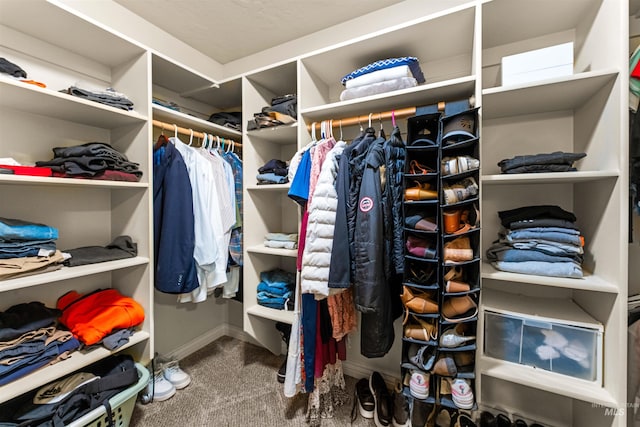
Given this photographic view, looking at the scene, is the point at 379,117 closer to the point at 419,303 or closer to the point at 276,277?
the point at 419,303

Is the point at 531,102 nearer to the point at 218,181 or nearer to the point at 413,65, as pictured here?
the point at 413,65

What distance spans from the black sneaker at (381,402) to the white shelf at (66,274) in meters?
1.53

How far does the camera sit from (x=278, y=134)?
5.95 feet

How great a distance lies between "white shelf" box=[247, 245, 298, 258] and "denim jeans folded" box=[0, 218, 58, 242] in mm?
976

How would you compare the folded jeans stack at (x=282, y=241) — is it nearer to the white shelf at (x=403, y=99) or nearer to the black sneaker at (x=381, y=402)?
the white shelf at (x=403, y=99)

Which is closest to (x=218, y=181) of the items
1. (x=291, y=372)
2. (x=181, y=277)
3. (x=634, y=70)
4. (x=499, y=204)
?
(x=181, y=277)

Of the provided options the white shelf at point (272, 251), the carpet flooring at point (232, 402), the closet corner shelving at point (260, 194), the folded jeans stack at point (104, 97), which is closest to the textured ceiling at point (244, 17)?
the closet corner shelving at point (260, 194)

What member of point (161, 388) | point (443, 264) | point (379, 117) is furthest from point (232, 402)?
point (379, 117)

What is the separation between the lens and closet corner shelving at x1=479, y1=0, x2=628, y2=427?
1.01 metres

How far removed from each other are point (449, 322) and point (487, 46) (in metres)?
1.47

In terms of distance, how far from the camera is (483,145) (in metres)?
1.49

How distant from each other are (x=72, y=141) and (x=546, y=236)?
2440mm

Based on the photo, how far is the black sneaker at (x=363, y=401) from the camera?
154 cm

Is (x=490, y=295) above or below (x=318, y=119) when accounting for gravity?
below
